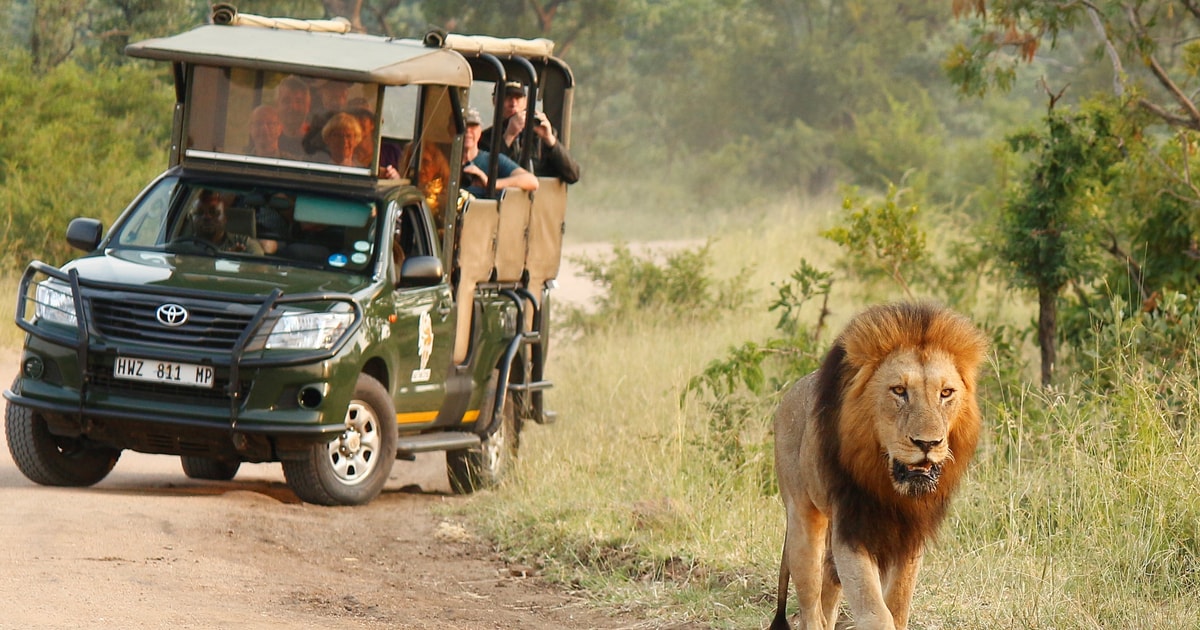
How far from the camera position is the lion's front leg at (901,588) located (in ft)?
16.4

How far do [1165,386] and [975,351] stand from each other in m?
3.77

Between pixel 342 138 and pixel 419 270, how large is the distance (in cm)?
87

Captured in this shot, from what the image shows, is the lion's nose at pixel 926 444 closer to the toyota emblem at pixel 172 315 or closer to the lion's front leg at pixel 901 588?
the lion's front leg at pixel 901 588

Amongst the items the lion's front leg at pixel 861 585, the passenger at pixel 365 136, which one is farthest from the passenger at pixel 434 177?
the lion's front leg at pixel 861 585

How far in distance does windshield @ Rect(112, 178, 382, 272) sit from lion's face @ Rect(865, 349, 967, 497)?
4.53 metres

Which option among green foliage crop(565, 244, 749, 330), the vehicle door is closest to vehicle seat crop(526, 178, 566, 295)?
the vehicle door

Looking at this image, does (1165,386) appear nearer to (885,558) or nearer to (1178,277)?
(1178,277)

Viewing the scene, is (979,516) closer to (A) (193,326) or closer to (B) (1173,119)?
(A) (193,326)

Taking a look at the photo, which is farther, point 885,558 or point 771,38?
point 771,38

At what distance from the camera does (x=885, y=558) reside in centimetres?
492

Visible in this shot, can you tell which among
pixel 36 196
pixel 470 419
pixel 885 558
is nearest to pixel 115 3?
pixel 36 196

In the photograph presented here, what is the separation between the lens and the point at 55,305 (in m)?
8.05

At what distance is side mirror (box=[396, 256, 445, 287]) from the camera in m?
8.73

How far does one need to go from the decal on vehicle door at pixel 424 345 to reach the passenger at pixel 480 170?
144cm
